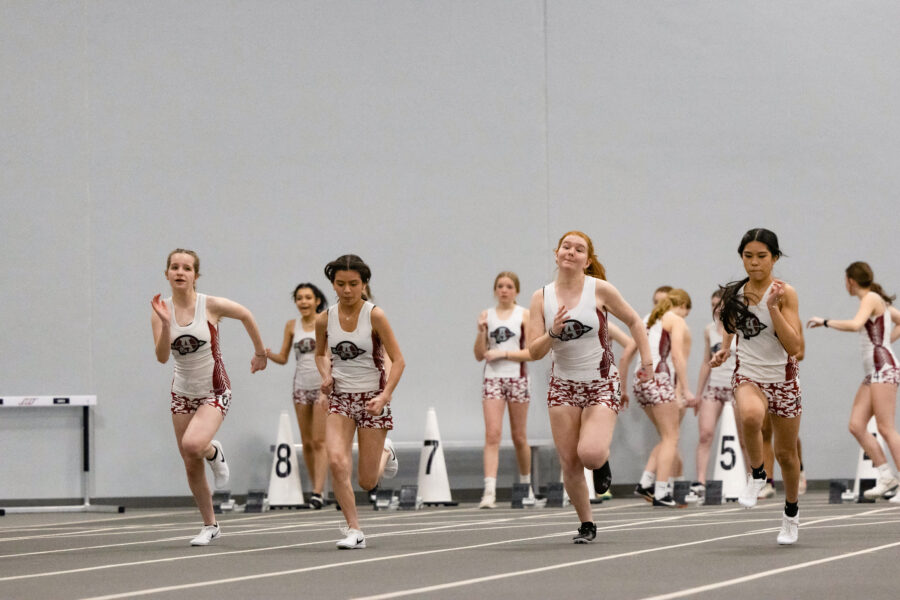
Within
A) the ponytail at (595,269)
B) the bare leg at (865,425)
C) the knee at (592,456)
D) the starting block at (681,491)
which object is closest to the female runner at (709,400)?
the starting block at (681,491)

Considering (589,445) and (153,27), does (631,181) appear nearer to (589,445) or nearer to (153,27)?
(153,27)

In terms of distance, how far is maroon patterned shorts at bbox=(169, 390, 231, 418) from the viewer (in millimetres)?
8766

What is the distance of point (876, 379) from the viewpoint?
12195mm

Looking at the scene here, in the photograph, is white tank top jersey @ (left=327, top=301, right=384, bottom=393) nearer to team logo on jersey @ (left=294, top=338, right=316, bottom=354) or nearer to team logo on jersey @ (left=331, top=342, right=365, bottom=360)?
team logo on jersey @ (left=331, top=342, right=365, bottom=360)

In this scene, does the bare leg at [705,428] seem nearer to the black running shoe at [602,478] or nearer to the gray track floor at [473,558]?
the gray track floor at [473,558]

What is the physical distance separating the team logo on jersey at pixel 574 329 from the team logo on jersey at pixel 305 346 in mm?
5795

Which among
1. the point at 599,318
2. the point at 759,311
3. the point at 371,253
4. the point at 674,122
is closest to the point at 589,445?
the point at 599,318

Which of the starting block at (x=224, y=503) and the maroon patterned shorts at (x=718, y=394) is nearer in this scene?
the starting block at (x=224, y=503)

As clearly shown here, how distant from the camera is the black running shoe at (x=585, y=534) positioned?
8.09 m

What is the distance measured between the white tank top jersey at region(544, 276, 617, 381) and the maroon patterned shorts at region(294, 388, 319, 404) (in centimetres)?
561

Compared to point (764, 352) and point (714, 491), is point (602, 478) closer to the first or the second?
point (764, 352)

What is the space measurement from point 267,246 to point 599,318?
689cm

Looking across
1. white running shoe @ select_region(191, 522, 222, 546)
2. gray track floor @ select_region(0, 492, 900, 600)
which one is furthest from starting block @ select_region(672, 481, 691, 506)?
white running shoe @ select_region(191, 522, 222, 546)

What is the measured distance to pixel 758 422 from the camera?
7.56 metres
